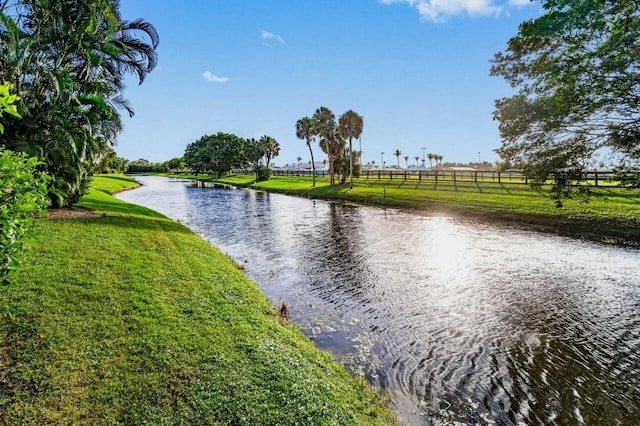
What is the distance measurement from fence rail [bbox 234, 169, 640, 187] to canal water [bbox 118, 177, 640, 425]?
22.3 ft

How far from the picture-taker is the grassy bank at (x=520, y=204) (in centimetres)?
1980

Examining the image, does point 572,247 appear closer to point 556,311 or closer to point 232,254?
point 556,311

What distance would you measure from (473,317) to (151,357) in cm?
768

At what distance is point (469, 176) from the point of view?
45.3 m

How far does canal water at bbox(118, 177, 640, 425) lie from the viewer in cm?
605

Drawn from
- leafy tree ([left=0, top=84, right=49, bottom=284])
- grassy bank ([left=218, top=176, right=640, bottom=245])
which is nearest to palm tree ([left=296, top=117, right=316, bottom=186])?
grassy bank ([left=218, top=176, right=640, bottom=245])

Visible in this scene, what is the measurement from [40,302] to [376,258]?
1184 cm

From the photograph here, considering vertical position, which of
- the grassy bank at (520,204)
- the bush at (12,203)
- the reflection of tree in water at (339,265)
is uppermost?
the bush at (12,203)

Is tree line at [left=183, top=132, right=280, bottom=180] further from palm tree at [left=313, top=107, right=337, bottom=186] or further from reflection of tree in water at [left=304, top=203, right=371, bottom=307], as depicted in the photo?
reflection of tree in water at [left=304, top=203, right=371, bottom=307]

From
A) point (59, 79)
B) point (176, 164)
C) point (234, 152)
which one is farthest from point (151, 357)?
point (176, 164)

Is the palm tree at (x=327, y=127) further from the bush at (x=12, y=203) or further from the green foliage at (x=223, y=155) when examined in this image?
the bush at (x=12, y=203)

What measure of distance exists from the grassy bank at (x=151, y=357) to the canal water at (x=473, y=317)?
4.39 feet

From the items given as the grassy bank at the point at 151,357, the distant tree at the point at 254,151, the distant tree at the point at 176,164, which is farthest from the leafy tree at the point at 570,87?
the distant tree at the point at 176,164

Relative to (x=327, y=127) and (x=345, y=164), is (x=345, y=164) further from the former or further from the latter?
(x=327, y=127)
